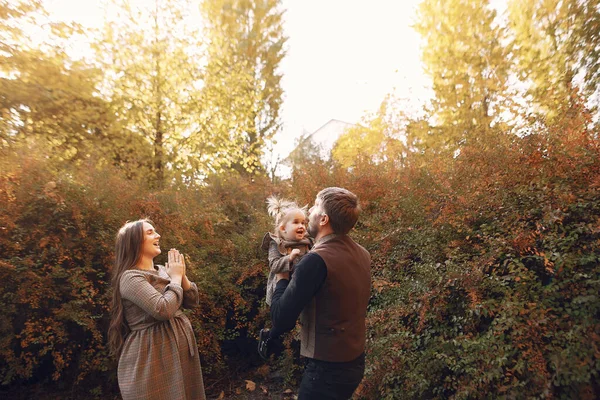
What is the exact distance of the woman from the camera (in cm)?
245

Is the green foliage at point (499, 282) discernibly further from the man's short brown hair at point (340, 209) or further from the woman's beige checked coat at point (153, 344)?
the woman's beige checked coat at point (153, 344)

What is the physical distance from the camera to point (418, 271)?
420cm

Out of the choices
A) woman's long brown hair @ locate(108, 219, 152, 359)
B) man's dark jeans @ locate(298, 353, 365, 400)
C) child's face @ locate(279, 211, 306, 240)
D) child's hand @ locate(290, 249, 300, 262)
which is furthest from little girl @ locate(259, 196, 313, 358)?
woman's long brown hair @ locate(108, 219, 152, 359)

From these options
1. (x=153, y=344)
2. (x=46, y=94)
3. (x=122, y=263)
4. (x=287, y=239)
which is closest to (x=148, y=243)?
(x=122, y=263)

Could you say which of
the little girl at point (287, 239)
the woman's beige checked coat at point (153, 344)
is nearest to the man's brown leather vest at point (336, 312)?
the little girl at point (287, 239)

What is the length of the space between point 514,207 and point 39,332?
5099 mm

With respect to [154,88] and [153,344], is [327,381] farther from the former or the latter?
[154,88]

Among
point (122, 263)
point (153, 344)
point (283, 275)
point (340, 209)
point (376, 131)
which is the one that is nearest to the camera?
point (340, 209)

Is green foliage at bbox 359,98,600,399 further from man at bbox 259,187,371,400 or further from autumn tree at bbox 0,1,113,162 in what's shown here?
autumn tree at bbox 0,1,113,162

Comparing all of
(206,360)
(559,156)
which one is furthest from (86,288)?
(559,156)

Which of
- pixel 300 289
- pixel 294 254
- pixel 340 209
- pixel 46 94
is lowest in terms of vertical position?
pixel 300 289

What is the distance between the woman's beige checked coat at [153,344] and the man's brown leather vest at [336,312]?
94 centimetres

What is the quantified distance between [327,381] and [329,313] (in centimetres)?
35

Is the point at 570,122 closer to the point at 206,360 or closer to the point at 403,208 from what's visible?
the point at 403,208
